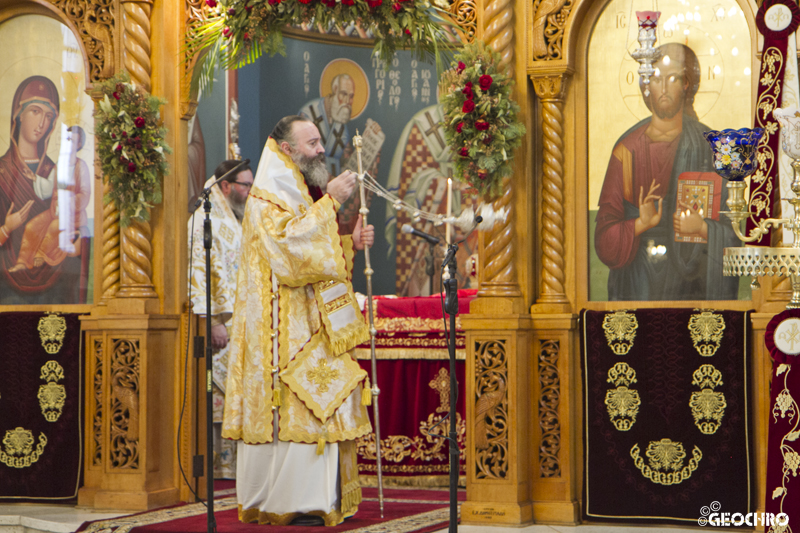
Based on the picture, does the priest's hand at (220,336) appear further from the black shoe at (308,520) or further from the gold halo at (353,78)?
the gold halo at (353,78)

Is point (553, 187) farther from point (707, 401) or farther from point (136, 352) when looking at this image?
point (136, 352)

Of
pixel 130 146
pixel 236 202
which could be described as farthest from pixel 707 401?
pixel 236 202

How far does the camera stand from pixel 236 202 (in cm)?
797

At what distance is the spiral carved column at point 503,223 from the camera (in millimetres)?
5988

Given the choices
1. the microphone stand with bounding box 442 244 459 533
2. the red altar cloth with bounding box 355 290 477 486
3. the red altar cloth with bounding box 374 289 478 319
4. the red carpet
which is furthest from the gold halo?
the microphone stand with bounding box 442 244 459 533

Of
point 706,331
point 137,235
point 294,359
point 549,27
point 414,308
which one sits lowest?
point 294,359

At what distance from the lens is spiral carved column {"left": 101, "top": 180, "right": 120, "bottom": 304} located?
6.78 m

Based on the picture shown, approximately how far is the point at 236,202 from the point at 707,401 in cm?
405

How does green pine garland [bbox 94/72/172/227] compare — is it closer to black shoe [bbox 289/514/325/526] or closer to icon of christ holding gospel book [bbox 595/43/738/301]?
black shoe [bbox 289/514/325/526]

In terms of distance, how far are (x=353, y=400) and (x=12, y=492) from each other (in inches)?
107

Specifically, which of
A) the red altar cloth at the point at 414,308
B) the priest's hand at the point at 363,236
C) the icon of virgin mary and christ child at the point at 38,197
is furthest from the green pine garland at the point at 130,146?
the red altar cloth at the point at 414,308

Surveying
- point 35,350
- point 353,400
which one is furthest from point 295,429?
point 35,350

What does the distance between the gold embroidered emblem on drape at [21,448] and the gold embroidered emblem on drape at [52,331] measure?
60 cm

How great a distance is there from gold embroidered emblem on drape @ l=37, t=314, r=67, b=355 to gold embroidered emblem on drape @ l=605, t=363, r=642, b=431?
12.1 feet
